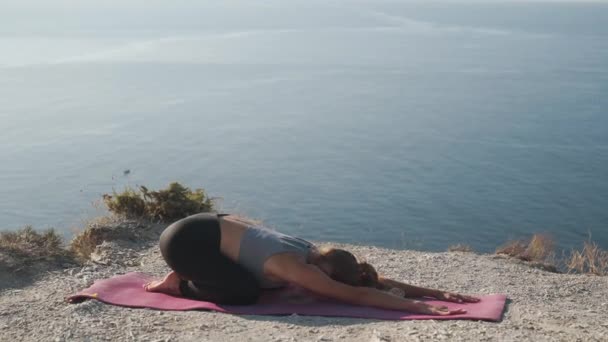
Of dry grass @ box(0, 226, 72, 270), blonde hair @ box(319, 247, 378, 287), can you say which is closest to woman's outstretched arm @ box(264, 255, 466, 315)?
blonde hair @ box(319, 247, 378, 287)

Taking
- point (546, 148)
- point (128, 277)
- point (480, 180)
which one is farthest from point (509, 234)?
point (128, 277)

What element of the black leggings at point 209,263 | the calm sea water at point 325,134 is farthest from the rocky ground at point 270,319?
the calm sea water at point 325,134

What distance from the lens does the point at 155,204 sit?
12242 millimetres

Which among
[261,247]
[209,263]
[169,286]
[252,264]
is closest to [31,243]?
[169,286]

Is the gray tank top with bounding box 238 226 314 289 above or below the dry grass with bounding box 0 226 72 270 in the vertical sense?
above

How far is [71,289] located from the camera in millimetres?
7484

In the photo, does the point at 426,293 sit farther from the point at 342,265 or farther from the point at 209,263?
the point at 209,263

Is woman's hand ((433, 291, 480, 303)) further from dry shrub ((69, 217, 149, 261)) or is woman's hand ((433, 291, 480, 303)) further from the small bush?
the small bush

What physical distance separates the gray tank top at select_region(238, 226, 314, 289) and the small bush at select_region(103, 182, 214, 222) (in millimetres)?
5539

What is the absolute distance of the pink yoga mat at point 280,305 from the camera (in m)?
6.49

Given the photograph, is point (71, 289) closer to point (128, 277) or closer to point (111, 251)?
point (128, 277)

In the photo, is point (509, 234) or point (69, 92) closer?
point (509, 234)

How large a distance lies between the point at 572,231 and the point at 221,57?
163 ft

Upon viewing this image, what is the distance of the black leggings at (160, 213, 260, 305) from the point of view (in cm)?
666
